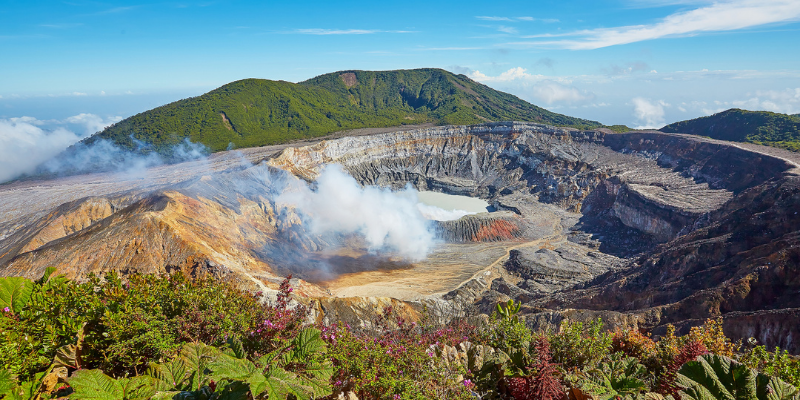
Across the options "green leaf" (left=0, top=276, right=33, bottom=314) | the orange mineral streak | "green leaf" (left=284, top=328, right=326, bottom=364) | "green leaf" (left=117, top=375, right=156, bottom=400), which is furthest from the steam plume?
"green leaf" (left=117, top=375, right=156, bottom=400)

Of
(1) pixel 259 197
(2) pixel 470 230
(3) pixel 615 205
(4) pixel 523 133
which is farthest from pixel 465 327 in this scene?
(4) pixel 523 133

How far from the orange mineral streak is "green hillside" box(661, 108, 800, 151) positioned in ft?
157

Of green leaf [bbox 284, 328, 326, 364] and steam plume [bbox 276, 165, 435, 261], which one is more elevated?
green leaf [bbox 284, 328, 326, 364]

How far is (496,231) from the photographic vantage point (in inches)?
2205

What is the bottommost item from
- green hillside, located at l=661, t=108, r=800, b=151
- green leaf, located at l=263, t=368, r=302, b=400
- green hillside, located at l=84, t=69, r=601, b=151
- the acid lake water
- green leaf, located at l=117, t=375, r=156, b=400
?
the acid lake water

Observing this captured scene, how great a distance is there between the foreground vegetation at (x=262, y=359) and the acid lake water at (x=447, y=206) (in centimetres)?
5268

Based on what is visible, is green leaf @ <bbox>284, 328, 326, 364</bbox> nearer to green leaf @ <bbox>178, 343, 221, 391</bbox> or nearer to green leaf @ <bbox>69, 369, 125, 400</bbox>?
green leaf @ <bbox>178, 343, 221, 391</bbox>

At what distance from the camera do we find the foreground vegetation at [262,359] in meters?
5.09

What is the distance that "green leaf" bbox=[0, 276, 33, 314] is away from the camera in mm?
6549

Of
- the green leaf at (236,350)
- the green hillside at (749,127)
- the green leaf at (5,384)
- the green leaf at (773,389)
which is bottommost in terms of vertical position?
the green leaf at (773,389)

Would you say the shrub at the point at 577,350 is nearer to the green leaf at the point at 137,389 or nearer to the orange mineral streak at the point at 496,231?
the green leaf at the point at 137,389

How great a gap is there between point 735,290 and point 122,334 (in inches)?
1282

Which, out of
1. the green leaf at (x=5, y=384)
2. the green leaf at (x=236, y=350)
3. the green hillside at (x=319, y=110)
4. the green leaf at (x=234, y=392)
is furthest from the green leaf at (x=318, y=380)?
the green hillside at (x=319, y=110)

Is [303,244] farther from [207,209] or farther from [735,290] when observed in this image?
[735,290]
